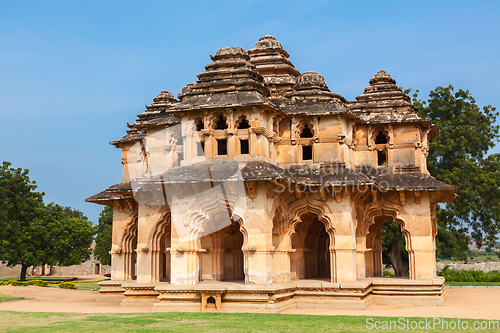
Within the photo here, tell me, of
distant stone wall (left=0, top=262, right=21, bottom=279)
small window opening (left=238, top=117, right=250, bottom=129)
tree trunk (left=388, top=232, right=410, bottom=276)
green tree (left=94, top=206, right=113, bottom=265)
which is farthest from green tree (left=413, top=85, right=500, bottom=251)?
distant stone wall (left=0, top=262, right=21, bottom=279)

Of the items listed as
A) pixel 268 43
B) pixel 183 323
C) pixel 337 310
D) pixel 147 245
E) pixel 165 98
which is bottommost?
pixel 337 310

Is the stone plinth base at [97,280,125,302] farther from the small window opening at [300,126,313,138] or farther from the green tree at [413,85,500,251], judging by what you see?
the green tree at [413,85,500,251]

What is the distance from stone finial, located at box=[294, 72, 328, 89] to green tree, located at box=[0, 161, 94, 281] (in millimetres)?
24442

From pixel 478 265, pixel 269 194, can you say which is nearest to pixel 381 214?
pixel 269 194

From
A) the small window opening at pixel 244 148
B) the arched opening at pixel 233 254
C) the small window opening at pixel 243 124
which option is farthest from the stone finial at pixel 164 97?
the arched opening at pixel 233 254

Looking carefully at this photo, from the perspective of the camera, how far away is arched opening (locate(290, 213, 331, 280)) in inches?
812

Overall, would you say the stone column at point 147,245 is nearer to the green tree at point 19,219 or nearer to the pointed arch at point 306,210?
the pointed arch at point 306,210

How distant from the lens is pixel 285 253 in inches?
740

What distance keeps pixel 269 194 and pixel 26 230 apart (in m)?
28.3

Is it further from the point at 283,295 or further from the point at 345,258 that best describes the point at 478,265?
the point at 283,295

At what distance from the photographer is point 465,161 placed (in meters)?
34.2

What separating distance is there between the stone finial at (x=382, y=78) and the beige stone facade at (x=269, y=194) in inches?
2.3

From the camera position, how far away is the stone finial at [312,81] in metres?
20.2

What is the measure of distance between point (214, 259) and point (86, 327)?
7230 millimetres
